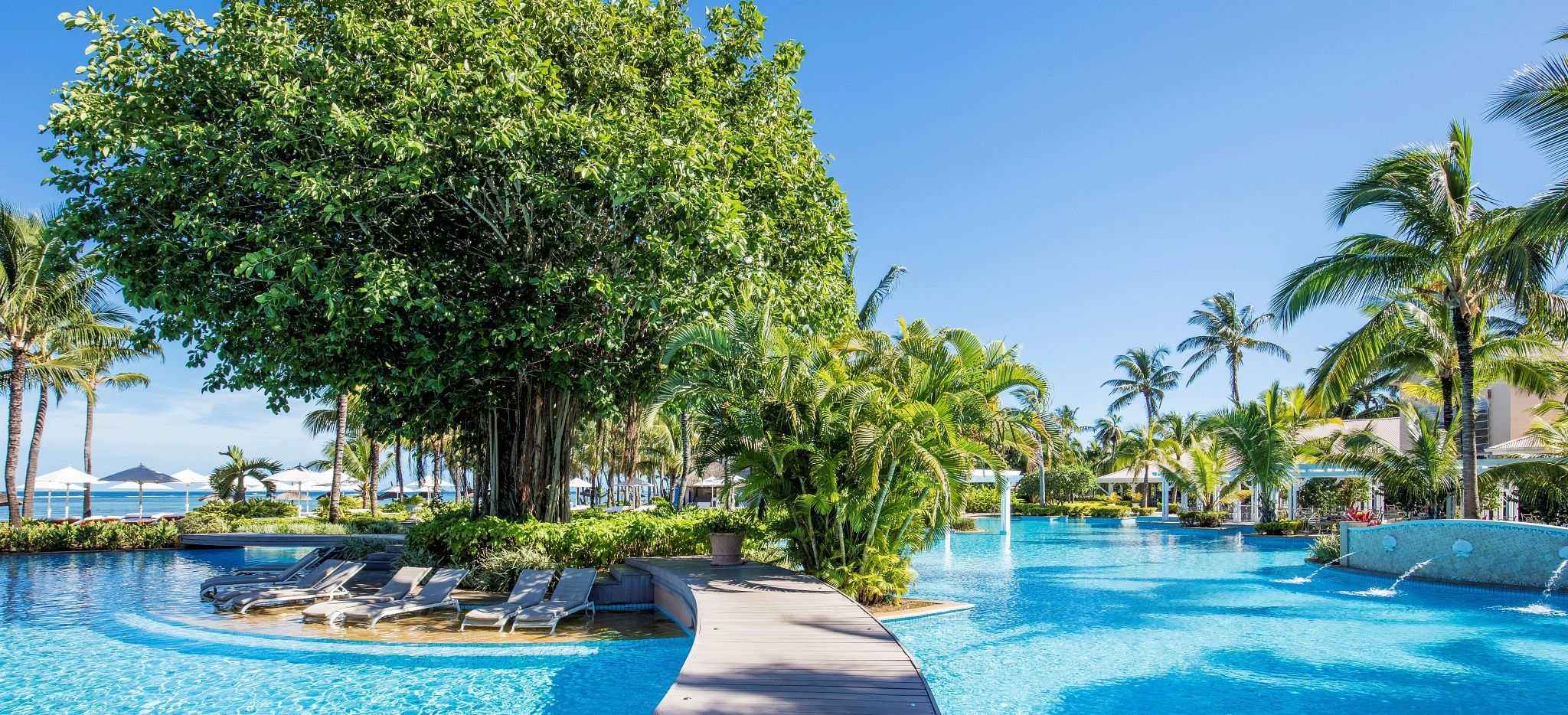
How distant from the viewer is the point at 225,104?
11.2 m

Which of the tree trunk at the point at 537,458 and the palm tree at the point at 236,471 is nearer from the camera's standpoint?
the tree trunk at the point at 537,458

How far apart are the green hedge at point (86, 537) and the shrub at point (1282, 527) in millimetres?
31865

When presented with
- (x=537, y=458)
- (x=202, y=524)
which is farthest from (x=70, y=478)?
(x=537, y=458)

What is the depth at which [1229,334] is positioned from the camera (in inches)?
1768

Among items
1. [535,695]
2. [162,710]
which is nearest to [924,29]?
[535,695]

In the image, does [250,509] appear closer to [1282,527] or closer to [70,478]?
[70,478]

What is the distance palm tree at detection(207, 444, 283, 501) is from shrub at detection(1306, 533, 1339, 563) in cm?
3961

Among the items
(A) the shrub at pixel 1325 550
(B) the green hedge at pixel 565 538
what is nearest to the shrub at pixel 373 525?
(B) the green hedge at pixel 565 538

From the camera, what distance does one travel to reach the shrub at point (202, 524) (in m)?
23.9

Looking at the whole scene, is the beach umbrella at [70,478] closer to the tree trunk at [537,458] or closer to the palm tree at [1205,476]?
the tree trunk at [537,458]

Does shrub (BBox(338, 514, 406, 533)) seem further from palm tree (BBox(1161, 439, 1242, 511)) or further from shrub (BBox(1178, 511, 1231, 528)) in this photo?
shrub (BBox(1178, 511, 1231, 528))

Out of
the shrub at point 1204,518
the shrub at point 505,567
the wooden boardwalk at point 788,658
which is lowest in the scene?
the shrub at point 1204,518

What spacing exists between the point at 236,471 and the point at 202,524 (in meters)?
17.4

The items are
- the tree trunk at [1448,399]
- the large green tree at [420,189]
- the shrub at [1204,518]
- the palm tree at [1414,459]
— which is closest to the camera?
the large green tree at [420,189]
